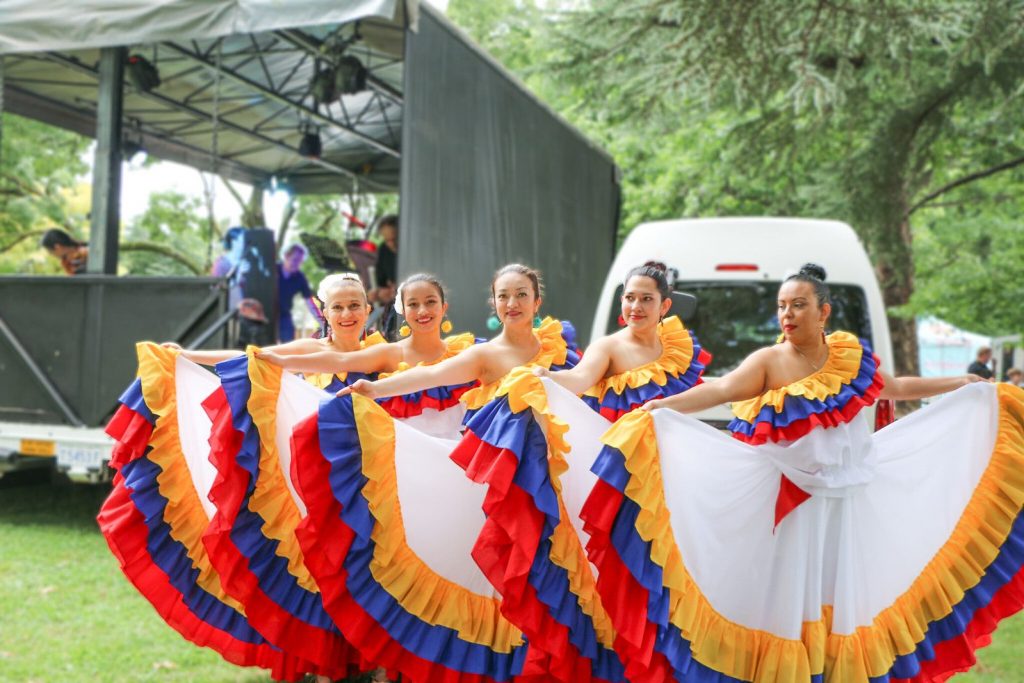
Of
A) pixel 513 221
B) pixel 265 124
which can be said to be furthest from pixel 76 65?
pixel 513 221

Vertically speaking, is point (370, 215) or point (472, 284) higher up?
point (370, 215)

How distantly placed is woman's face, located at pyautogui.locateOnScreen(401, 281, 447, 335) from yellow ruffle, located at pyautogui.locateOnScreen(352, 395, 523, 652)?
839 millimetres

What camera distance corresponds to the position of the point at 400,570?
3.52 metres

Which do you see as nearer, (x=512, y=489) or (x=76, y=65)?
(x=512, y=489)

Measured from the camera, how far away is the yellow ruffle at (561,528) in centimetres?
330

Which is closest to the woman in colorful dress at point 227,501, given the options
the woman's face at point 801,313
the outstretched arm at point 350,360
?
the outstretched arm at point 350,360

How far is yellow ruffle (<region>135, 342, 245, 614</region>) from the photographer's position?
400 cm

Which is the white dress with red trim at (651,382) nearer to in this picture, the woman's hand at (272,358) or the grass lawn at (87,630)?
the woman's hand at (272,358)

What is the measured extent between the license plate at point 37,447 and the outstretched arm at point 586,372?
5.10 meters

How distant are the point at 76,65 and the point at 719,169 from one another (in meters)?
8.18

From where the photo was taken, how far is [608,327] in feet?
20.9

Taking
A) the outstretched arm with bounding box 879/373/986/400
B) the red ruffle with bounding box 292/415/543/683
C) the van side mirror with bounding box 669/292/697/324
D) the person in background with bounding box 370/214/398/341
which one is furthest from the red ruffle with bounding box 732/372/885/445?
the person in background with bounding box 370/214/398/341

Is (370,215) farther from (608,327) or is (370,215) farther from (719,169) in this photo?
(608,327)

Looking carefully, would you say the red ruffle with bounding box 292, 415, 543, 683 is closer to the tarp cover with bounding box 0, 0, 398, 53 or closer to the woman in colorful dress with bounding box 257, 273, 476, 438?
the woman in colorful dress with bounding box 257, 273, 476, 438
